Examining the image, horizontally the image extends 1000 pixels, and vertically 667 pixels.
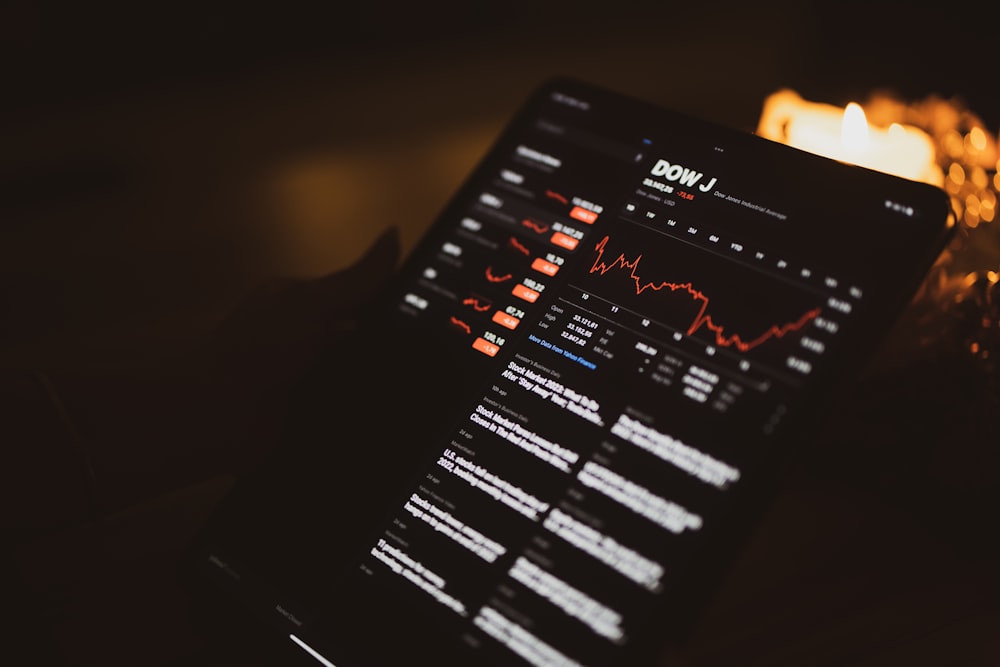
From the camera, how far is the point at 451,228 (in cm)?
74

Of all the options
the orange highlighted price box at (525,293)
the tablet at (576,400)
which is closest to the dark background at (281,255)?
the tablet at (576,400)

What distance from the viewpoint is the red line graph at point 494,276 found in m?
0.68

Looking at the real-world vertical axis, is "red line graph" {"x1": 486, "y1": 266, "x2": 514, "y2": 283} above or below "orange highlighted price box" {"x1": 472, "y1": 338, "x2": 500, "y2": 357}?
above

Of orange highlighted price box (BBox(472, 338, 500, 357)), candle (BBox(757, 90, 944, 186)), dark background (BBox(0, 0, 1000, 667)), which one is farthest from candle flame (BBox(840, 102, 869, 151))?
orange highlighted price box (BBox(472, 338, 500, 357))

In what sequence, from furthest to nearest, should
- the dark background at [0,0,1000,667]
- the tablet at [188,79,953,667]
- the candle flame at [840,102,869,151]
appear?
the candle flame at [840,102,869,151], the dark background at [0,0,1000,667], the tablet at [188,79,953,667]

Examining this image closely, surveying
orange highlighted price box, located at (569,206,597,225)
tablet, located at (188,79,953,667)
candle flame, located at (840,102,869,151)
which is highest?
candle flame, located at (840,102,869,151)

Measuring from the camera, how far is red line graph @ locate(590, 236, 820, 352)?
0.55m

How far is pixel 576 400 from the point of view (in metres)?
0.59

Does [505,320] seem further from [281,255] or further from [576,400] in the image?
[281,255]

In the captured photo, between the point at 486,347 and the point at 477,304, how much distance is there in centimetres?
5

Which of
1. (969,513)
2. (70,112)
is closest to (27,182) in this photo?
(70,112)

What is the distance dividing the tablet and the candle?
0.91 feet

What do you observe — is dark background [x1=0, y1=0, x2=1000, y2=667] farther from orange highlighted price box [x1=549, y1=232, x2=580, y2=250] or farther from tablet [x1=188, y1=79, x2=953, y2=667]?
orange highlighted price box [x1=549, y1=232, x2=580, y2=250]

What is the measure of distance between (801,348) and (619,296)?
14 cm
